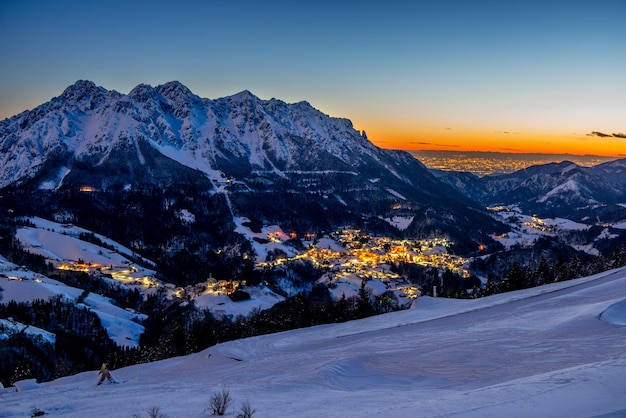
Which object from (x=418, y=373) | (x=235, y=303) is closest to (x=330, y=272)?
(x=235, y=303)

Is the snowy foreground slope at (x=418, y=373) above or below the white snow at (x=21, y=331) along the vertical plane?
above

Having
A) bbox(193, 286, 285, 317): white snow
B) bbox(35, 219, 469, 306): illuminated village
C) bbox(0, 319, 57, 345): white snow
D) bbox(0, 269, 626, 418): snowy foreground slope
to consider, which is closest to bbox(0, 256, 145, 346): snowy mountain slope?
bbox(0, 319, 57, 345): white snow

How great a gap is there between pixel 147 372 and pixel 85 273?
157 m

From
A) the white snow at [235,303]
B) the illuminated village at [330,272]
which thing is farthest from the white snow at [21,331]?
the illuminated village at [330,272]

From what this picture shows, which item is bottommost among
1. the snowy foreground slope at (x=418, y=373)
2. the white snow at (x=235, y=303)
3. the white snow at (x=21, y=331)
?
the white snow at (x=235, y=303)

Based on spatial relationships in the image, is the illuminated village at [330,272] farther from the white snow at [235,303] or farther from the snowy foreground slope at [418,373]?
the snowy foreground slope at [418,373]

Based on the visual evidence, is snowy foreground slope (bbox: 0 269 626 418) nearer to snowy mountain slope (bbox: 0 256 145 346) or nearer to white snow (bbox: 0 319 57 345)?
white snow (bbox: 0 319 57 345)

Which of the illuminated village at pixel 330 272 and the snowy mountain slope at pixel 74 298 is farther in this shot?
the illuminated village at pixel 330 272

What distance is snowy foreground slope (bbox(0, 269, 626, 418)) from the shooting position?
1031 cm

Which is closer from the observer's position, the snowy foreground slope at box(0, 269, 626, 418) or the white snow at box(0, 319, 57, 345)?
the snowy foreground slope at box(0, 269, 626, 418)

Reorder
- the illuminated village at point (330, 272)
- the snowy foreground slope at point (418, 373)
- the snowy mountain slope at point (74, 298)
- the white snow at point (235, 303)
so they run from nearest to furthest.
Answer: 1. the snowy foreground slope at point (418, 373)
2. the snowy mountain slope at point (74, 298)
3. the white snow at point (235, 303)
4. the illuminated village at point (330, 272)

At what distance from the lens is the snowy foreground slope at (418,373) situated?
10.3 meters

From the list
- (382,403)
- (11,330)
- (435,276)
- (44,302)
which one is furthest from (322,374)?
(435,276)

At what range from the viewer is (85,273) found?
16288 centimetres
